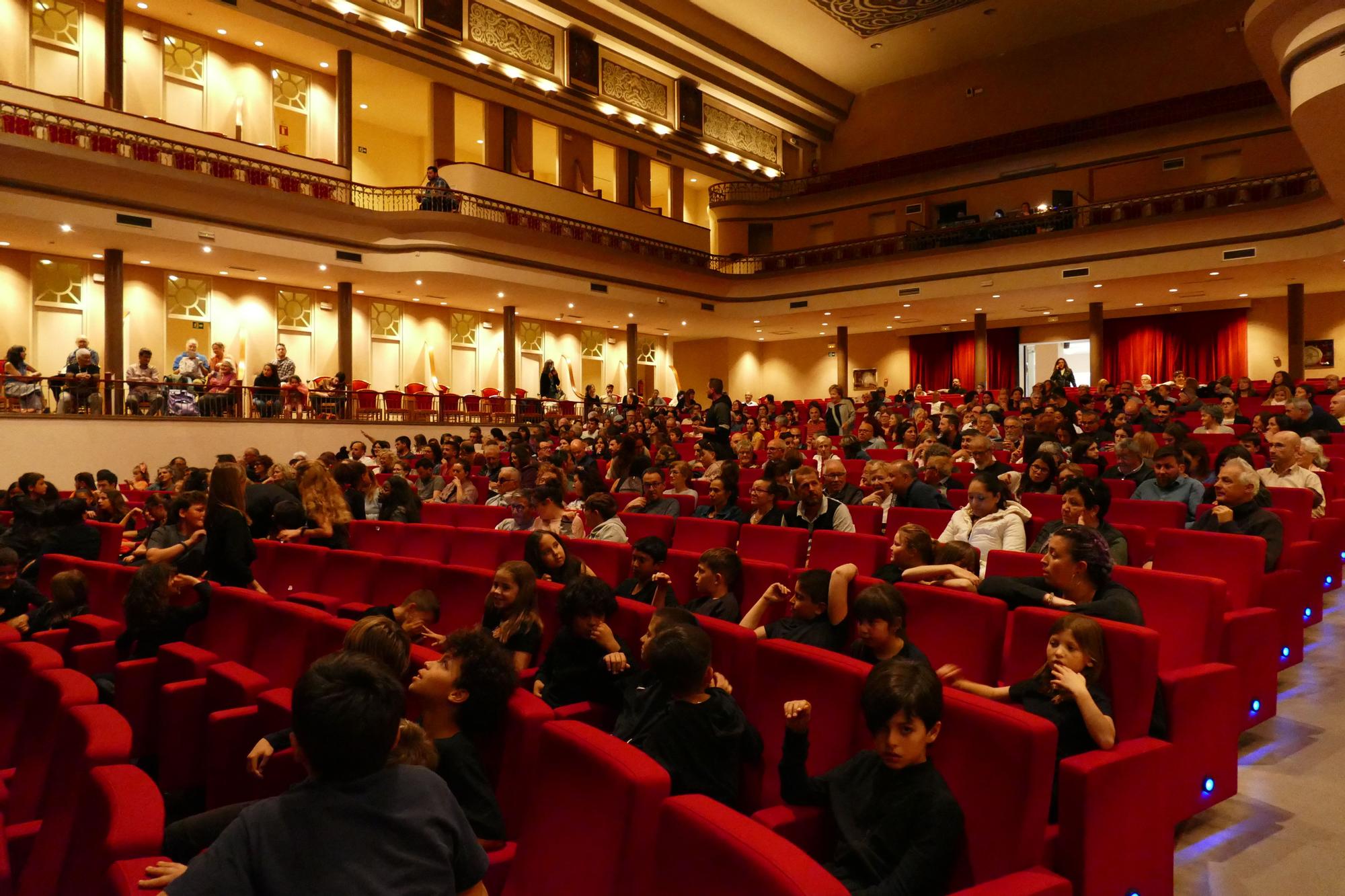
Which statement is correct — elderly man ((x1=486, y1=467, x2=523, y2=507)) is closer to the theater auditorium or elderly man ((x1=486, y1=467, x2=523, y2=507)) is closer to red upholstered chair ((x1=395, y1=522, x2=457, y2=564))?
the theater auditorium

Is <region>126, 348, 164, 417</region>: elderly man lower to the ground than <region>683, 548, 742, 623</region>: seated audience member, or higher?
higher

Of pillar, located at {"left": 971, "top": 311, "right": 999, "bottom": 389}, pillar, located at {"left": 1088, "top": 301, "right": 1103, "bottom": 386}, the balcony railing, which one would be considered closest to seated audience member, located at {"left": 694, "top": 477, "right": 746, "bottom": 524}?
the balcony railing

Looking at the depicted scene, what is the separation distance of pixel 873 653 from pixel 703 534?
209cm

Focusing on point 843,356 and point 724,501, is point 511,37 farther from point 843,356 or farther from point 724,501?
point 724,501

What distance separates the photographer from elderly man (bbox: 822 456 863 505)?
4613mm

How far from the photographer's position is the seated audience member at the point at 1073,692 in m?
1.81

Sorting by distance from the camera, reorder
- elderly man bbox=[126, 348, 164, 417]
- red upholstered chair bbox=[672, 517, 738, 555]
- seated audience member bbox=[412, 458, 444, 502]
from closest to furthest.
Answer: red upholstered chair bbox=[672, 517, 738, 555] → seated audience member bbox=[412, 458, 444, 502] → elderly man bbox=[126, 348, 164, 417]

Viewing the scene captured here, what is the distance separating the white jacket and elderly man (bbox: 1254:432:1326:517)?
60.9 inches

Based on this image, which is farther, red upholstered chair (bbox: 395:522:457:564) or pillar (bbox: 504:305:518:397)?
pillar (bbox: 504:305:518:397)

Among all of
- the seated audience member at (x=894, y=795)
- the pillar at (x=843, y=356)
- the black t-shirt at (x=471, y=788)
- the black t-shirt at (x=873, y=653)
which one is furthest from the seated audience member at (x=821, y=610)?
the pillar at (x=843, y=356)

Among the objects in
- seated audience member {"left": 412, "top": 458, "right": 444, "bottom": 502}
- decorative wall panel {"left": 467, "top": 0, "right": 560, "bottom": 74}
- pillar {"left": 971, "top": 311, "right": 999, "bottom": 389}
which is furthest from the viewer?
pillar {"left": 971, "top": 311, "right": 999, "bottom": 389}

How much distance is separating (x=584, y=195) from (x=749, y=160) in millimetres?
5574

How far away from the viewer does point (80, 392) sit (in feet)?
30.9

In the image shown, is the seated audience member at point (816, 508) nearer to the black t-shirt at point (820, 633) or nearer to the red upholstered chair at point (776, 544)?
the red upholstered chair at point (776, 544)
